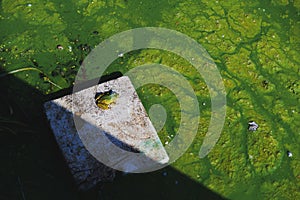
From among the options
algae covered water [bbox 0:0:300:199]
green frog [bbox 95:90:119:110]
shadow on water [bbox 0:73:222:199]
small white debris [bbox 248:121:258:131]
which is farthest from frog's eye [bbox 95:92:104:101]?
small white debris [bbox 248:121:258:131]

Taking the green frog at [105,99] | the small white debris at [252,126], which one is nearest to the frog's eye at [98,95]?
the green frog at [105,99]

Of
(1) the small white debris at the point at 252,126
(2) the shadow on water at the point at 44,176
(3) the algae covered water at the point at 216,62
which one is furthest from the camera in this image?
(1) the small white debris at the point at 252,126

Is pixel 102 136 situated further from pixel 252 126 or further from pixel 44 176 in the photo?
pixel 252 126

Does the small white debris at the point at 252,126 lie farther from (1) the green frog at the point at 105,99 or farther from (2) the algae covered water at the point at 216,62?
(1) the green frog at the point at 105,99

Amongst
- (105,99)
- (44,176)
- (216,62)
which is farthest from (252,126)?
(44,176)

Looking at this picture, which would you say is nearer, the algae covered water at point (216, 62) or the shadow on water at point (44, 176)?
the shadow on water at point (44, 176)
